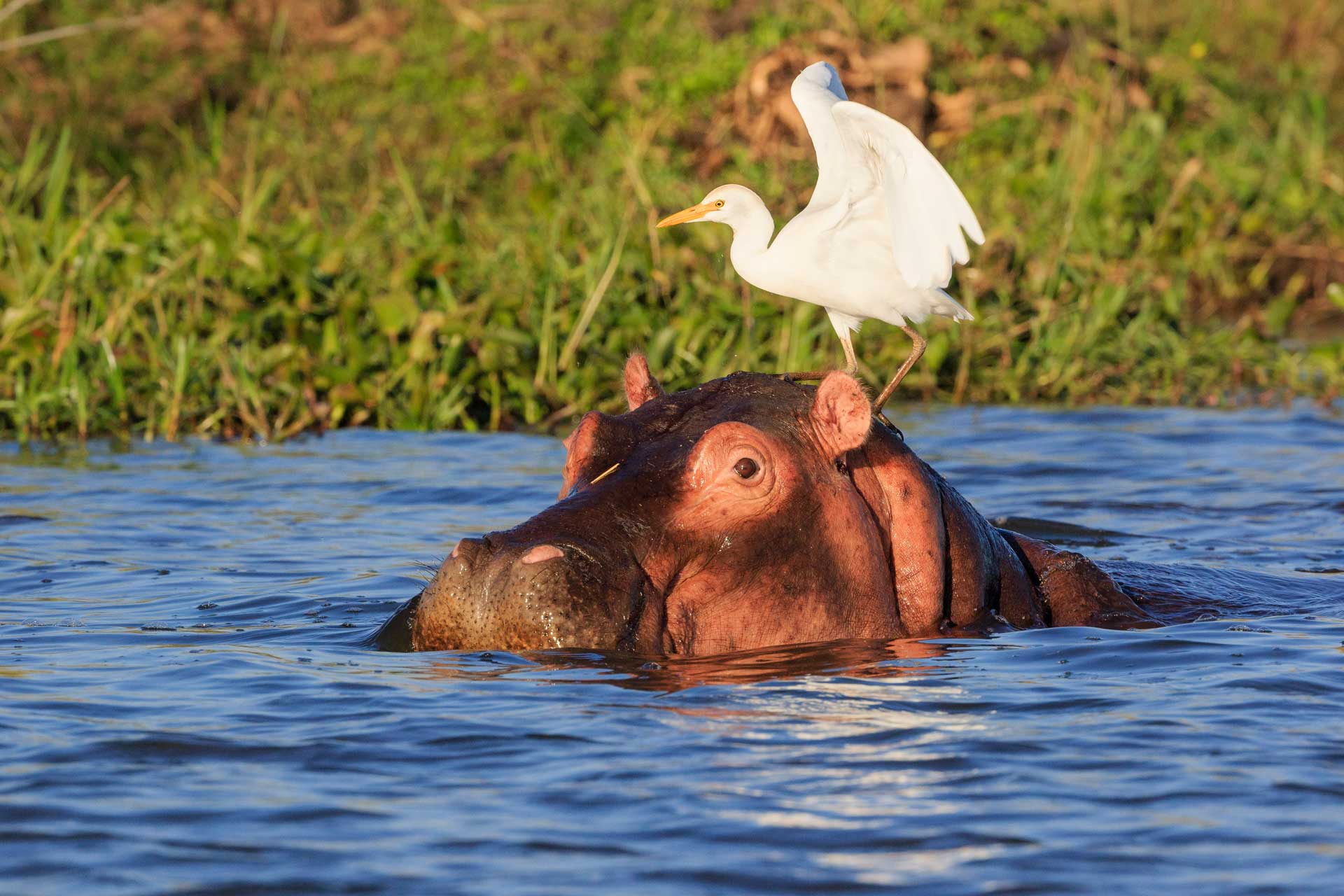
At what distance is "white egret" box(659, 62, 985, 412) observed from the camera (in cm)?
551

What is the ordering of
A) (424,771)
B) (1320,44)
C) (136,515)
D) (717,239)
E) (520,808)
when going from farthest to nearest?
(1320,44)
(717,239)
(136,515)
(424,771)
(520,808)

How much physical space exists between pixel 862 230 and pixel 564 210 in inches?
172

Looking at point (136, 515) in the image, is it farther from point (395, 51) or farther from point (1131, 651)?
point (395, 51)

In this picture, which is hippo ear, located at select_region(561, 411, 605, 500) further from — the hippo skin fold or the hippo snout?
the hippo snout

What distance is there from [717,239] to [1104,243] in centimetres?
247

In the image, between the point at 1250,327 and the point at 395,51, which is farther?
the point at 395,51

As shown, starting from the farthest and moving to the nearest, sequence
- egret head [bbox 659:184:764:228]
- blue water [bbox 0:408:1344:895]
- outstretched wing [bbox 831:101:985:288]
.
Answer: egret head [bbox 659:184:764:228] → outstretched wing [bbox 831:101:985:288] → blue water [bbox 0:408:1344:895]

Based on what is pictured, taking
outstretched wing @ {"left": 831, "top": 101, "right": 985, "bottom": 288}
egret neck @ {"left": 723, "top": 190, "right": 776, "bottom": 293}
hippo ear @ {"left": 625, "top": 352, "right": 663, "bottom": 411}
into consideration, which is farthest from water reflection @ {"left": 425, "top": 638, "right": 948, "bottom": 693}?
egret neck @ {"left": 723, "top": 190, "right": 776, "bottom": 293}

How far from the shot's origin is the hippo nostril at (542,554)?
384 cm

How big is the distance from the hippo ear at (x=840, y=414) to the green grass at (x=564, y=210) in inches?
169

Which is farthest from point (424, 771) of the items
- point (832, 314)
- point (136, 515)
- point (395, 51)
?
point (395, 51)

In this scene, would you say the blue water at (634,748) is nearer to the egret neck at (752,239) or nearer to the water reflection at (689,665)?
the water reflection at (689,665)

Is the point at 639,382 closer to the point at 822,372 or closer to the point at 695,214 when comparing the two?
the point at 822,372

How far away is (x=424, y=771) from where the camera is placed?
3.49 metres
